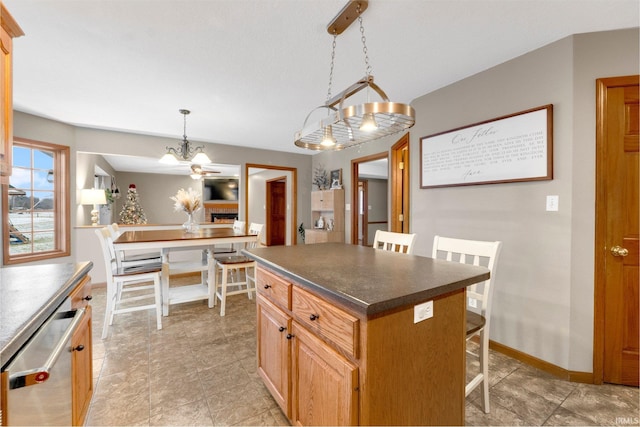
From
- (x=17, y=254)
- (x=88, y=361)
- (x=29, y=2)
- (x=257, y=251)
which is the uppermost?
(x=29, y=2)

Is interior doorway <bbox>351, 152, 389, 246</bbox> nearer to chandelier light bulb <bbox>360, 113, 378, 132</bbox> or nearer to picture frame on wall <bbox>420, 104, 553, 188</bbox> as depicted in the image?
picture frame on wall <bbox>420, 104, 553, 188</bbox>

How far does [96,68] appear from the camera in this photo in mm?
2307

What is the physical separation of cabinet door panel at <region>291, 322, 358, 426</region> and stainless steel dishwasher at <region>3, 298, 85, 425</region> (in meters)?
0.86

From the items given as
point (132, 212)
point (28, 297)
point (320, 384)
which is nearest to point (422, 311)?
point (320, 384)

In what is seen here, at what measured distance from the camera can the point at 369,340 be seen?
922 millimetres

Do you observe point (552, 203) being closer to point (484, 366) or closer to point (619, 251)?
point (619, 251)

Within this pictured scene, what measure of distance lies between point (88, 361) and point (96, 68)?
7.40ft

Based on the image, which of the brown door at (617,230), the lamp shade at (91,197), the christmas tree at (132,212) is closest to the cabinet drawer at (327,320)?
the brown door at (617,230)

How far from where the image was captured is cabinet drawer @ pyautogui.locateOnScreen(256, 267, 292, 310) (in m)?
1.39

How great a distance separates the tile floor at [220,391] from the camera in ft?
5.11

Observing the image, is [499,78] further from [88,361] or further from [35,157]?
[35,157]

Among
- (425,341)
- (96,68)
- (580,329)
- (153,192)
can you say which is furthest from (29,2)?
(153,192)

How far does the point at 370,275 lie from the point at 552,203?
166cm

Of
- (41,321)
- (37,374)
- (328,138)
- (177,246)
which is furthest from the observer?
(177,246)
